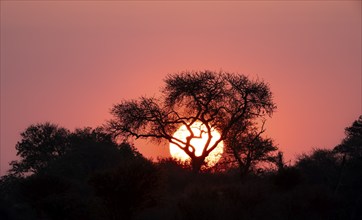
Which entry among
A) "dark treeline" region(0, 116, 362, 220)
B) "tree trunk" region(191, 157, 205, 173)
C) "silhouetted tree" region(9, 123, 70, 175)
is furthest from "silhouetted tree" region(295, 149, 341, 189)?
"silhouetted tree" region(9, 123, 70, 175)

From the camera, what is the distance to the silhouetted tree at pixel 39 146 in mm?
69562

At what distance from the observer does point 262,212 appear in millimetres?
43125

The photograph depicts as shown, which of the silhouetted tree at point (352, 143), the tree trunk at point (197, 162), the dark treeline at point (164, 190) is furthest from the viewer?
the silhouetted tree at point (352, 143)

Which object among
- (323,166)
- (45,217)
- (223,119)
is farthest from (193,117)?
(45,217)

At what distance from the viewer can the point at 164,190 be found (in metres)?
44.3

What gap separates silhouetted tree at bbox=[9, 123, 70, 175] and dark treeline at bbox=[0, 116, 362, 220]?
1000 millimetres

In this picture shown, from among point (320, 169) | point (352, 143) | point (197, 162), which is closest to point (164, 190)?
point (197, 162)

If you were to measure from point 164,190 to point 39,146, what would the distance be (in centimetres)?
2979

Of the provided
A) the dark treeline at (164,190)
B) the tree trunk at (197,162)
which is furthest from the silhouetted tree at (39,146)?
the tree trunk at (197,162)

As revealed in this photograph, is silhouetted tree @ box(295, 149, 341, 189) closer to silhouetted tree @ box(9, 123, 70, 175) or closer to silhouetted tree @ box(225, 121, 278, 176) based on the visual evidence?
silhouetted tree @ box(225, 121, 278, 176)

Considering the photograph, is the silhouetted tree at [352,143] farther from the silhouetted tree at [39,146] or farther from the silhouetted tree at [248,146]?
the silhouetted tree at [39,146]

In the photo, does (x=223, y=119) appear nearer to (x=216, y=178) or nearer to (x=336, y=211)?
(x=216, y=178)

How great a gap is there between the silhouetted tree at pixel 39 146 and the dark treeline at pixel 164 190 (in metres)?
1.00

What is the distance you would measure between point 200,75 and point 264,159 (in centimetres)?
1063
